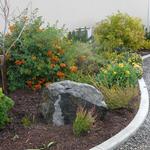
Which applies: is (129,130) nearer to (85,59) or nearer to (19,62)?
(19,62)

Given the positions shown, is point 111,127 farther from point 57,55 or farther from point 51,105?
point 57,55

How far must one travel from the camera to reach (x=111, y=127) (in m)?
5.95

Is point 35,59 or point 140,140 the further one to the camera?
point 35,59

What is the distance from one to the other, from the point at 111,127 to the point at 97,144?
605mm

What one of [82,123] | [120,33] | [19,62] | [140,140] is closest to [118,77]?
[19,62]

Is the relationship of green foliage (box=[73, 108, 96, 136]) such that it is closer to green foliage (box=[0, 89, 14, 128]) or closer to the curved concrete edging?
the curved concrete edging

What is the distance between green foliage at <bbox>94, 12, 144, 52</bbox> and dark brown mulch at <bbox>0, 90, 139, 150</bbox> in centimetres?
520

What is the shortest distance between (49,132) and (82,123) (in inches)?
19.3

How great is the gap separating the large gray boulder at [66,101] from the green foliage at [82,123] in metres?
0.28

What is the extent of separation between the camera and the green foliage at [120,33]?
38.0 feet

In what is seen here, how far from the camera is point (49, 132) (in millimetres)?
5645

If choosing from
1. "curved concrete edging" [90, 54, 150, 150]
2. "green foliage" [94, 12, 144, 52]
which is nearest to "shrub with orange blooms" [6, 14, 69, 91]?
"curved concrete edging" [90, 54, 150, 150]

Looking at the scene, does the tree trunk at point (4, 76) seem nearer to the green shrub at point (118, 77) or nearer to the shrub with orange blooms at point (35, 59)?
the shrub with orange blooms at point (35, 59)

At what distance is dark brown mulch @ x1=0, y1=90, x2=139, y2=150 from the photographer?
5320mm
